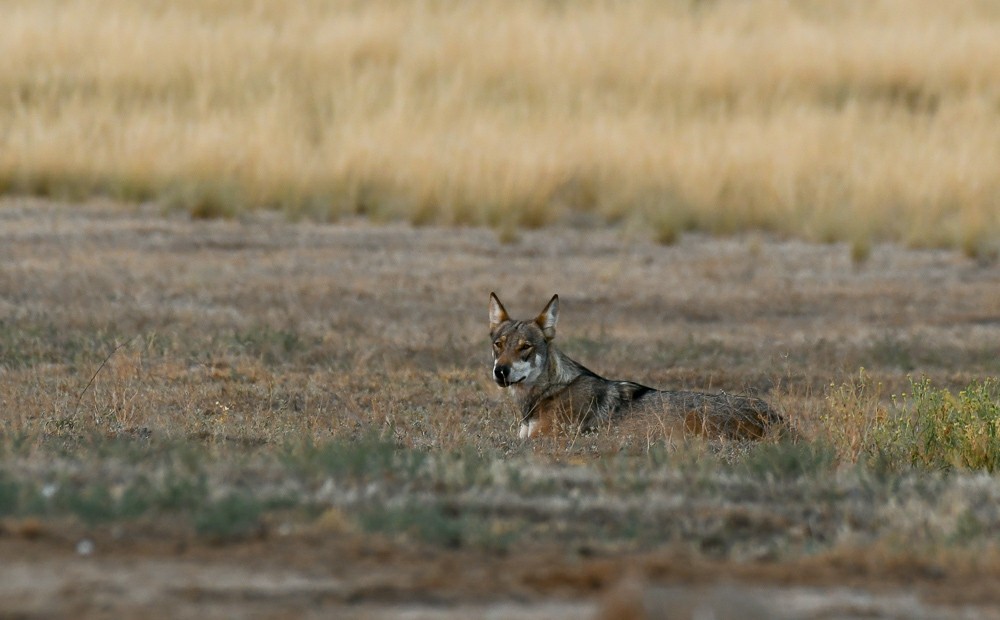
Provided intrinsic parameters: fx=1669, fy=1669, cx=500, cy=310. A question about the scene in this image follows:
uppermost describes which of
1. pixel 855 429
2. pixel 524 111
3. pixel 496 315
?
pixel 524 111

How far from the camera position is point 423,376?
12.6 meters

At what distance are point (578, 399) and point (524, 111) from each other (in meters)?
16.0

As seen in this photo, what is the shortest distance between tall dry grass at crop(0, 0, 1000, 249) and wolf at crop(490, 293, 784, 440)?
1016 cm

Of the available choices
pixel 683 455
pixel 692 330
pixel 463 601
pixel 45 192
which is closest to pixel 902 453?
pixel 683 455

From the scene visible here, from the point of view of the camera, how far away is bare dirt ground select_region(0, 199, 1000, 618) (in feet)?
18.1

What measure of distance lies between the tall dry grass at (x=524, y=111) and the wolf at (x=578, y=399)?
10162 mm

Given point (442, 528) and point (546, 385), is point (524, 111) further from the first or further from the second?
point (442, 528)

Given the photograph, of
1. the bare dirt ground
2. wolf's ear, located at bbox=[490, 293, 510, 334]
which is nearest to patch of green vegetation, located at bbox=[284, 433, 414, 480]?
the bare dirt ground

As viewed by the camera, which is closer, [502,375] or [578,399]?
[502,375]

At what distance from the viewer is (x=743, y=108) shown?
2733 centimetres

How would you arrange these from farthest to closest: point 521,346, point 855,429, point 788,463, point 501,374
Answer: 1. point 521,346
2. point 501,374
3. point 855,429
4. point 788,463

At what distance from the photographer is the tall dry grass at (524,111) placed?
22.2 metres

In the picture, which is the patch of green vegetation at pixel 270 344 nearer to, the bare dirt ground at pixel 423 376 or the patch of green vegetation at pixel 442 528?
the bare dirt ground at pixel 423 376

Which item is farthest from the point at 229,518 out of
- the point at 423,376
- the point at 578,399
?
the point at 423,376
